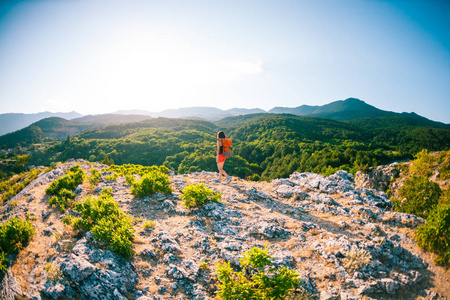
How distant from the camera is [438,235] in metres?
6.31

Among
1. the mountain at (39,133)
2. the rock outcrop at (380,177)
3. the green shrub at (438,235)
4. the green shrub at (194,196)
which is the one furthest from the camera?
the mountain at (39,133)

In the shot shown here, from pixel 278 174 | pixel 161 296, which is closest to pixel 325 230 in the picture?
pixel 161 296

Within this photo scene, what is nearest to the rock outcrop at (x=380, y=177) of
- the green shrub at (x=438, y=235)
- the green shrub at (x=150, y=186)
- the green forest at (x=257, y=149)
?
the green shrub at (x=438, y=235)

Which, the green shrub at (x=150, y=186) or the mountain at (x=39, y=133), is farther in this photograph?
the mountain at (x=39, y=133)

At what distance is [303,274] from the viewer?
18.7 feet

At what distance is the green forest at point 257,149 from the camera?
4994 centimetres

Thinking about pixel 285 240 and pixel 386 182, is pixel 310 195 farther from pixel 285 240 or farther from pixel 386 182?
pixel 386 182

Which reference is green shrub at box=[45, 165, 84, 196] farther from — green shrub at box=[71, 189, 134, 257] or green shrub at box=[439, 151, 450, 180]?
green shrub at box=[439, 151, 450, 180]

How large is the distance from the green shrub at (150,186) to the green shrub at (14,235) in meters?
4.05

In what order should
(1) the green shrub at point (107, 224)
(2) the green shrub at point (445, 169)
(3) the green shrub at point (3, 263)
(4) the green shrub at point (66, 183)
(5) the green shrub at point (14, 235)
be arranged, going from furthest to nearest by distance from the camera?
(2) the green shrub at point (445, 169) → (4) the green shrub at point (66, 183) → (1) the green shrub at point (107, 224) → (5) the green shrub at point (14, 235) → (3) the green shrub at point (3, 263)

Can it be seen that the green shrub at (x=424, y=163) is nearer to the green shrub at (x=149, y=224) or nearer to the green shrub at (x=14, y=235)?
the green shrub at (x=149, y=224)

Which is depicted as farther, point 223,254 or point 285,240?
point 285,240

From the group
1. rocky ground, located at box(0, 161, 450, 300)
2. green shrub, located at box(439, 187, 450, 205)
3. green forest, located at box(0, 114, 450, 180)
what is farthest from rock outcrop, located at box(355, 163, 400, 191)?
green forest, located at box(0, 114, 450, 180)

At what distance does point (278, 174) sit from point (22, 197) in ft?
176
